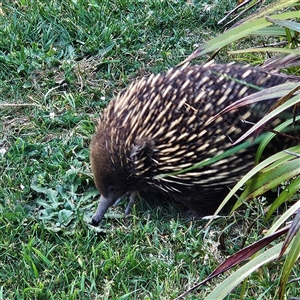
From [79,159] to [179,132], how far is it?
708 mm

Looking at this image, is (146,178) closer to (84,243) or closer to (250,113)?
(84,243)

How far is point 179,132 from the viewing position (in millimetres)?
2320

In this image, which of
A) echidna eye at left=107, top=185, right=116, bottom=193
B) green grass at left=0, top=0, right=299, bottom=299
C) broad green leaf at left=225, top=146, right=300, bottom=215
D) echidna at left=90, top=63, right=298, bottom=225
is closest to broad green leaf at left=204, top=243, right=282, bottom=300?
broad green leaf at left=225, top=146, right=300, bottom=215

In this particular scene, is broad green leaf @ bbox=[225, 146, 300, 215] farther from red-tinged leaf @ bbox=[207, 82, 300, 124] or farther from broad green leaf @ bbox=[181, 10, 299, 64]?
broad green leaf @ bbox=[181, 10, 299, 64]

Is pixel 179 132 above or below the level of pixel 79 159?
above

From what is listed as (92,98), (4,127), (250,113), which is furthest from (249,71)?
(4,127)

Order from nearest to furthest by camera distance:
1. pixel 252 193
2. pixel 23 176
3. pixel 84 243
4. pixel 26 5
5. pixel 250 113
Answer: pixel 252 193
pixel 250 113
pixel 84 243
pixel 23 176
pixel 26 5

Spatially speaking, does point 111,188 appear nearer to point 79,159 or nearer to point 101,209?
point 101,209

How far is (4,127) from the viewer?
3.03 meters

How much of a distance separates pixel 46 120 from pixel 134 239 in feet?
3.03

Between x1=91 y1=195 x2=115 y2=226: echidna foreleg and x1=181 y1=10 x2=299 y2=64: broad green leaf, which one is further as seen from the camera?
x1=91 y1=195 x2=115 y2=226: echidna foreleg

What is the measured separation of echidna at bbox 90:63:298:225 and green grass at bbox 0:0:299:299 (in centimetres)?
18

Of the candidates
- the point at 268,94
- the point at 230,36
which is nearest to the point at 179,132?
the point at 268,94

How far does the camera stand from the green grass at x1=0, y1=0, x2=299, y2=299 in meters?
2.26
